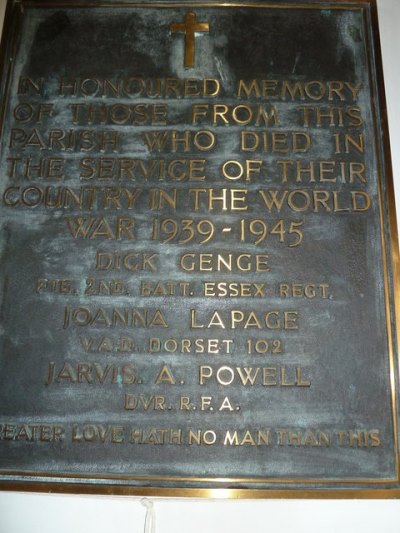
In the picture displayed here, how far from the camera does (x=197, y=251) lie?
3209mm

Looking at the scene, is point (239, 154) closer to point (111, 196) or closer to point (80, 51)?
point (111, 196)

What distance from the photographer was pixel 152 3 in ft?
12.2

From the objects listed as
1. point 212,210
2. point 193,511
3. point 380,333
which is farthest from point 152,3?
point 193,511

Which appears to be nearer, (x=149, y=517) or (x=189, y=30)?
(x=149, y=517)

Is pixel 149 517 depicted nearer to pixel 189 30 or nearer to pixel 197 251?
pixel 197 251

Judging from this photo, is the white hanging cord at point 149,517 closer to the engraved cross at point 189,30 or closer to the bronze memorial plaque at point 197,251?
the bronze memorial plaque at point 197,251

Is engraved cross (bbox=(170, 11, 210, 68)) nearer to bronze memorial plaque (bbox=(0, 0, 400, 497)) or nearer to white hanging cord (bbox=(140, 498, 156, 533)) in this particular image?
bronze memorial plaque (bbox=(0, 0, 400, 497))

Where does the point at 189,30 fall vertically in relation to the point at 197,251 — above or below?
above

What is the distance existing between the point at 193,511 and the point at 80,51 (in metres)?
2.67

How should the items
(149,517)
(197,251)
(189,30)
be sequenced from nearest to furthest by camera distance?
(149,517)
(197,251)
(189,30)

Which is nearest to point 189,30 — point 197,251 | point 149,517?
point 197,251

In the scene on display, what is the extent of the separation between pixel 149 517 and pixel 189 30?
107 inches

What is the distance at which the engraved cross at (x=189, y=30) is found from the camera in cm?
355

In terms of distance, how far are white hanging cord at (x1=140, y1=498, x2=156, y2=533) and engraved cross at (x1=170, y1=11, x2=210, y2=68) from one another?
2.42m
